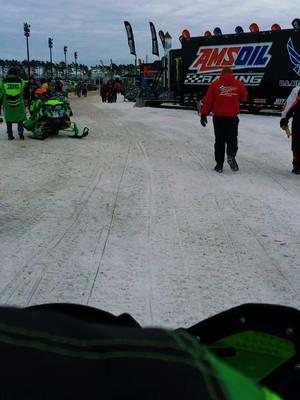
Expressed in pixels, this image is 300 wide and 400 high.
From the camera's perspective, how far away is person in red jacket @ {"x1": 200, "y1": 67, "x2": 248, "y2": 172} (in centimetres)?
776

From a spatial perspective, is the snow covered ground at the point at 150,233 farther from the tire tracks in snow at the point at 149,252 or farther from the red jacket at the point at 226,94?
the red jacket at the point at 226,94

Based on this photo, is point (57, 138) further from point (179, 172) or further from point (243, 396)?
point (243, 396)

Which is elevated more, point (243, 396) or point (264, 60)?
point (264, 60)

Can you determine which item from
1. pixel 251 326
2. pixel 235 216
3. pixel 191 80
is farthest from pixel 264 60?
pixel 251 326

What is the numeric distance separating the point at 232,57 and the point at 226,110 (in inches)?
567

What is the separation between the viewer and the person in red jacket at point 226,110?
776cm

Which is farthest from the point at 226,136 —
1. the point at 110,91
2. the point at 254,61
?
the point at 110,91

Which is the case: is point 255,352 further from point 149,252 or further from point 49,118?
point 49,118

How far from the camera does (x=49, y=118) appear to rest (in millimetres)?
11680

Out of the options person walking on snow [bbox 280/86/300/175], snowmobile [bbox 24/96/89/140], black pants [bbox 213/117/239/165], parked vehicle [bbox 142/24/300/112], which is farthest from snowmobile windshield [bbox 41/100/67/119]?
parked vehicle [bbox 142/24/300/112]

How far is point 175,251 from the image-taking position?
421 centimetres

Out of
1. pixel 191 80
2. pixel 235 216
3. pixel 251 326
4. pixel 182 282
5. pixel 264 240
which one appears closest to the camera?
pixel 251 326

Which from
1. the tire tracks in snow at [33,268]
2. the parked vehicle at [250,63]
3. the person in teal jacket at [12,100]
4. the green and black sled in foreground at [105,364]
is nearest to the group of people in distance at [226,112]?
the tire tracks in snow at [33,268]

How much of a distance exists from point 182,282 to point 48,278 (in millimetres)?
997
